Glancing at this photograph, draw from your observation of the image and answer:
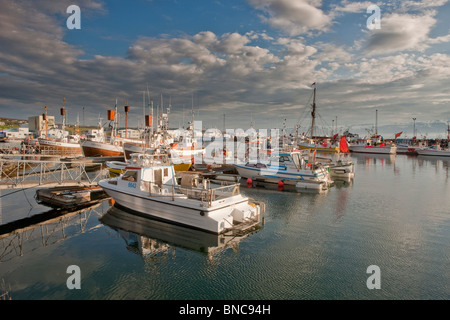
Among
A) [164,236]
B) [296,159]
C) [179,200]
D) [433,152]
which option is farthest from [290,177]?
[433,152]

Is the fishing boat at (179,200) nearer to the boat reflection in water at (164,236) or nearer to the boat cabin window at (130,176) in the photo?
the boat cabin window at (130,176)

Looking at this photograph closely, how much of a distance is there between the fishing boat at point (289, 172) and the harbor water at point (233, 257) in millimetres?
7781

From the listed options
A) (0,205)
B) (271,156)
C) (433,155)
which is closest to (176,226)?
(0,205)

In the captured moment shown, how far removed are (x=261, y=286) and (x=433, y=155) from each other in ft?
275

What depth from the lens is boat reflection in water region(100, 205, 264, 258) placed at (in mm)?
11516

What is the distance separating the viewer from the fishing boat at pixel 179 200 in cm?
1272

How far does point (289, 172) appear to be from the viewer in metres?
26.8

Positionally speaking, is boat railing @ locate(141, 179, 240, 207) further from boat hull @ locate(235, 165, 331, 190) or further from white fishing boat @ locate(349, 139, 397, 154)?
white fishing boat @ locate(349, 139, 397, 154)

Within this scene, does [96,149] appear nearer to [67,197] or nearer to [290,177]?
[67,197]

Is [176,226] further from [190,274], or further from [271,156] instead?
[271,156]

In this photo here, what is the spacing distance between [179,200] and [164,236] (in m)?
1.97

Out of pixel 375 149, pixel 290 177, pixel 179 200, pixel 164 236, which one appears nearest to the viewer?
pixel 164 236

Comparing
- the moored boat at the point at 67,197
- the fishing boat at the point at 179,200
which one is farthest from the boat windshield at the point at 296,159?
the moored boat at the point at 67,197
